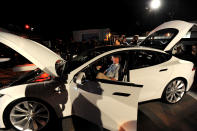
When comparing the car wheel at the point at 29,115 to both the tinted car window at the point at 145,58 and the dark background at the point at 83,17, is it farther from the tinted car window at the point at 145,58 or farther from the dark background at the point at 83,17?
the dark background at the point at 83,17

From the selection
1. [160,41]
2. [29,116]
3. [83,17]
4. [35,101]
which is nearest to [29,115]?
[29,116]

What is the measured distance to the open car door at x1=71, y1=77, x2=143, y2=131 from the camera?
64.2 inches

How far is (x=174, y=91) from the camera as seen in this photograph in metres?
2.87

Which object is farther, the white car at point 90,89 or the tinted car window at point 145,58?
the tinted car window at point 145,58

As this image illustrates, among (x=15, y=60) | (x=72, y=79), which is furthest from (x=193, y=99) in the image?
(x=15, y=60)

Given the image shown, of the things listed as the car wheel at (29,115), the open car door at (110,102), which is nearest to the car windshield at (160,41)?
the open car door at (110,102)

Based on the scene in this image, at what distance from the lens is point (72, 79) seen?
6.70 feet

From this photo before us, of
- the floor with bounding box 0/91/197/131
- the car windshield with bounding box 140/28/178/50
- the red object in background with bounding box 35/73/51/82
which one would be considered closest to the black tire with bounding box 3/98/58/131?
the floor with bounding box 0/91/197/131

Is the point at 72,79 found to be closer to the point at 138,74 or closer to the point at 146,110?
the point at 138,74

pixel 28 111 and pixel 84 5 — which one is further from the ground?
pixel 84 5

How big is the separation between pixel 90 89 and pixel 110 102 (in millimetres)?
345

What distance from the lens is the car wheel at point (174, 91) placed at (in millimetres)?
2805

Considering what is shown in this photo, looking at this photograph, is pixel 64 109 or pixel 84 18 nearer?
pixel 64 109

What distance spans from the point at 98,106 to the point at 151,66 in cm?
145
